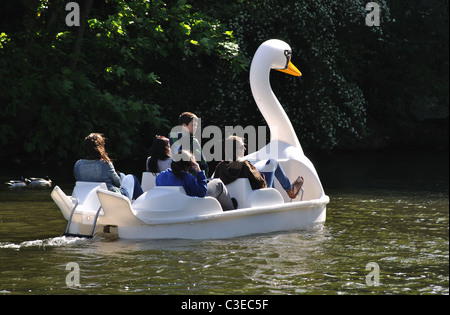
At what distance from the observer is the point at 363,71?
26250mm

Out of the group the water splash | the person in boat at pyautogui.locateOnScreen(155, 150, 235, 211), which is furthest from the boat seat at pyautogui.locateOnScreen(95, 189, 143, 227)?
the person in boat at pyautogui.locateOnScreen(155, 150, 235, 211)

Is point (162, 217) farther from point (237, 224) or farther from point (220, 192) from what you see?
point (237, 224)

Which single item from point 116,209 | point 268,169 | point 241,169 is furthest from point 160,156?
point 268,169

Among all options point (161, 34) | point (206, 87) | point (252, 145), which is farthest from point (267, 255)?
point (206, 87)

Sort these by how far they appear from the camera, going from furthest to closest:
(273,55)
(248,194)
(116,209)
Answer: (273,55) < (248,194) < (116,209)

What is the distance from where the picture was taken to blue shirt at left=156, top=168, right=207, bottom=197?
31.3 ft

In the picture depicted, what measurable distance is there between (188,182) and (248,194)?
3.17 ft

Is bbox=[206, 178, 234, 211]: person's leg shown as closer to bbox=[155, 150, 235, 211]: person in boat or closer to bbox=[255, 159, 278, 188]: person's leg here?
bbox=[155, 150, 235, 211]: person in boat

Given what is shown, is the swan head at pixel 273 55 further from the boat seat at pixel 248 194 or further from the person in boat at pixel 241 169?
the boat seat at pixel 248 194

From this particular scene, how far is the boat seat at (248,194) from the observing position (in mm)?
10148

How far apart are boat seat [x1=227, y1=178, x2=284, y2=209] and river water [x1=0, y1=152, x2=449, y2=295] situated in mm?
428

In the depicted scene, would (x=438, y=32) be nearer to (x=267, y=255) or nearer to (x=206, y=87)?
(x=206, y=87)

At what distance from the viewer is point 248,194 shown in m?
10.2

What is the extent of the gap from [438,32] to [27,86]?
44.7 feet
